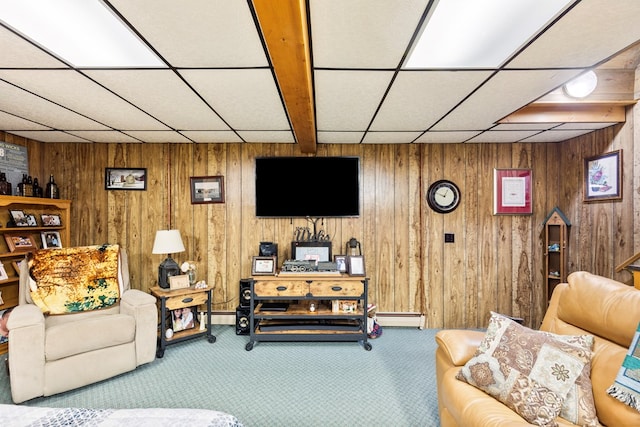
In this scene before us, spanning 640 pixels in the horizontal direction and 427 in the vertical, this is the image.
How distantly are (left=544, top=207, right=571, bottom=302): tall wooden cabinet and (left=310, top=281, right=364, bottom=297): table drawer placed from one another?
226 cm

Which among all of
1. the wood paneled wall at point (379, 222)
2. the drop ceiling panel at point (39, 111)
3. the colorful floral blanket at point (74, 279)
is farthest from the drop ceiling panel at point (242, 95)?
the colorful floral blanket at point (74, 279)

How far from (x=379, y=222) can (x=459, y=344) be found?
1.95 metres

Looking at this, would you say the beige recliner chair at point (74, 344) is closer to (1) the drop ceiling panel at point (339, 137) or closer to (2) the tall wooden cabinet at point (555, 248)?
(1) the drop ceiling panel at point (339, 137)

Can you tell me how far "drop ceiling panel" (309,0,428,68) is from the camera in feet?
4.02

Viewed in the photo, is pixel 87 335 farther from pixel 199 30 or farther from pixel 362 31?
pixel 362 31

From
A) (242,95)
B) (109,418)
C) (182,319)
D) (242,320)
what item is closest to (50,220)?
(182,319)

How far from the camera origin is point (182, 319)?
3.06 metres

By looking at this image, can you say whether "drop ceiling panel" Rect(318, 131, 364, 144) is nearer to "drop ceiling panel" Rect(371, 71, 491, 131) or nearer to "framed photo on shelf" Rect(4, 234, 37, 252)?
"drop ceiling panel" Rect(371, 71, 491, 131)

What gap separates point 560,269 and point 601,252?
0.40 meters

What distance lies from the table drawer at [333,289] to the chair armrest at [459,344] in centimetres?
119

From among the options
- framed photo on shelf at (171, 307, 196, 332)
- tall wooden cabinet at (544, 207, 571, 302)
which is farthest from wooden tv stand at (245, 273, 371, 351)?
tall wooden cabinet at (544, 207, 571, 302)

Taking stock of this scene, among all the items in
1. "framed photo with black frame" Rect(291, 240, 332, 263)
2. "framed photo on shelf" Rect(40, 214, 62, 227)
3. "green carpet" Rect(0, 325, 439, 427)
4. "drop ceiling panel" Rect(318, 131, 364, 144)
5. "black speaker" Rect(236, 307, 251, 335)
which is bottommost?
"green carpet" Rect(0, 325, 439, 427)

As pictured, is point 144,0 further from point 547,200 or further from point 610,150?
point 547,200

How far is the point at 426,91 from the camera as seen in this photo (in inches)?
80.5
